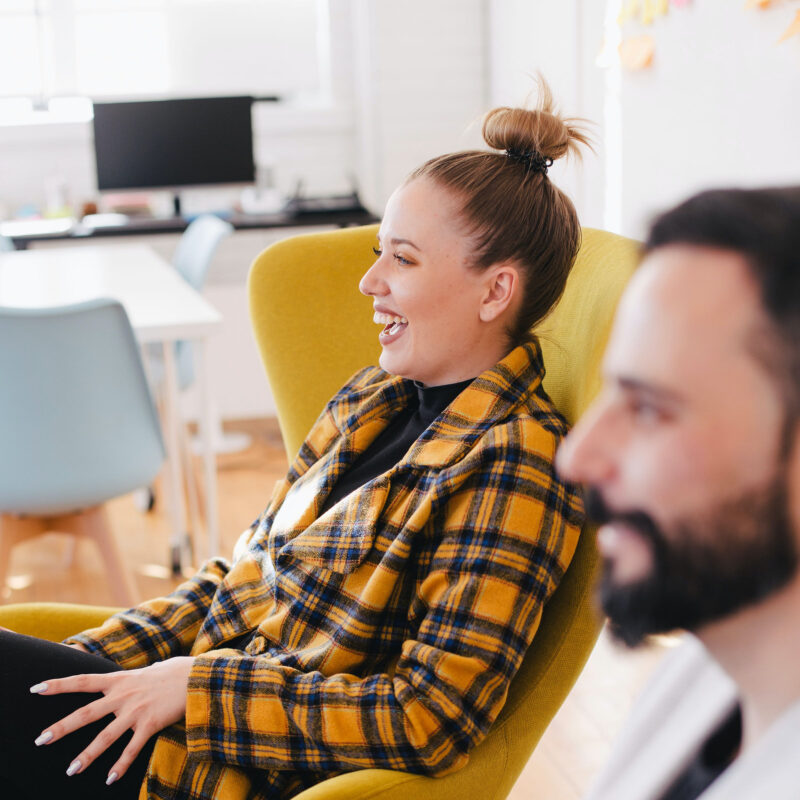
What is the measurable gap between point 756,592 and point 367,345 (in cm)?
119

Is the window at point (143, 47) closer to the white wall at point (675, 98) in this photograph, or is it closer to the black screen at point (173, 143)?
the black screen at point (173, 143)

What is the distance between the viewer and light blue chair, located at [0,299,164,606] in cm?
217

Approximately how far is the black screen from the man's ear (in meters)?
3.21

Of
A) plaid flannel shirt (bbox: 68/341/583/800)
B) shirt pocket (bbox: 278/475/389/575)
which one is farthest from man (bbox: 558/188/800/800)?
shirt pocket (bbox: 278/475/389/575)

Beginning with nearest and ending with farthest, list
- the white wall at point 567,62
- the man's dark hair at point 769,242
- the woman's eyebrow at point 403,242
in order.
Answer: the man's dark hair at point 769,242, the woman's eyebrow at point 403,242, the white wall at point 567,62

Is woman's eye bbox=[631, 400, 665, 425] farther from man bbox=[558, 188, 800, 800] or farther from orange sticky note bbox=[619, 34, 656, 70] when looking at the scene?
orange sticky note bbox=[619, 34, 656, 70]

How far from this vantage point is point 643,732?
0.74 m

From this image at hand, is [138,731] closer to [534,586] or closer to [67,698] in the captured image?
[67,698]

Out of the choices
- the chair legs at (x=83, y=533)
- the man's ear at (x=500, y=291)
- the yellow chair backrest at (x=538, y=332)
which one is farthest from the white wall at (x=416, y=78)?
the man's ear at (x=500, y=291)

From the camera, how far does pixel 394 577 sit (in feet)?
3.83

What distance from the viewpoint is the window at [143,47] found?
178 inches

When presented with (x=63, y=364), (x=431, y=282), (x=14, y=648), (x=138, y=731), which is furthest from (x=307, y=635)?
(x=63, y=364)

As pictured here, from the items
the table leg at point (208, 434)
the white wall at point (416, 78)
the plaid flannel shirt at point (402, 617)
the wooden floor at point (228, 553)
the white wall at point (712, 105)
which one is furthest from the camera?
the white wall at point (416, 78)

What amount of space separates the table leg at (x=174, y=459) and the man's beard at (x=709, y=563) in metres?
2.19
